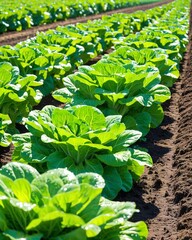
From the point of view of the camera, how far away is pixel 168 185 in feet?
18.6

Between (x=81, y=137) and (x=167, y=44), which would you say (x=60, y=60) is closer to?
(x=167, y=44)

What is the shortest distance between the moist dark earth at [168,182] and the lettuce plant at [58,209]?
1.34 meters

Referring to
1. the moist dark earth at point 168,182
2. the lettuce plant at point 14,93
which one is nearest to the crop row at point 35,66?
the lettuce plant at point 14,93

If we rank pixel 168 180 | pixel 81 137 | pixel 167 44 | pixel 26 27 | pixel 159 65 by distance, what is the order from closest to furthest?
pixel 81 137
pixel 168 180
pixel 159 65
pixel 167 44
pixel 26 27

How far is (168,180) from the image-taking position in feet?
19.1

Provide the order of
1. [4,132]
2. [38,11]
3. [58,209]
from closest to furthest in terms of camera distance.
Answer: [58,209] < [4,132] < [38,11]

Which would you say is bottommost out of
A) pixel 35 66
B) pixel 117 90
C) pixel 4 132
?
pixel 35 66

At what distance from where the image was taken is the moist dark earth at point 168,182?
471 centimetres

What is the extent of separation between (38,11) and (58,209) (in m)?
19.6

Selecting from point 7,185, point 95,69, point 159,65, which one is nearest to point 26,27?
point 159,65

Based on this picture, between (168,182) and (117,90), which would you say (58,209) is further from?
(117,90)

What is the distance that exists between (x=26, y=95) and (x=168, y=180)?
7.42ft

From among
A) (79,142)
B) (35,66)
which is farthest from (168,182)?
(35,66)

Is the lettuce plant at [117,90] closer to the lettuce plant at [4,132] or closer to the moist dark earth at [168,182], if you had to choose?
the moist dark earth at [168,182]
